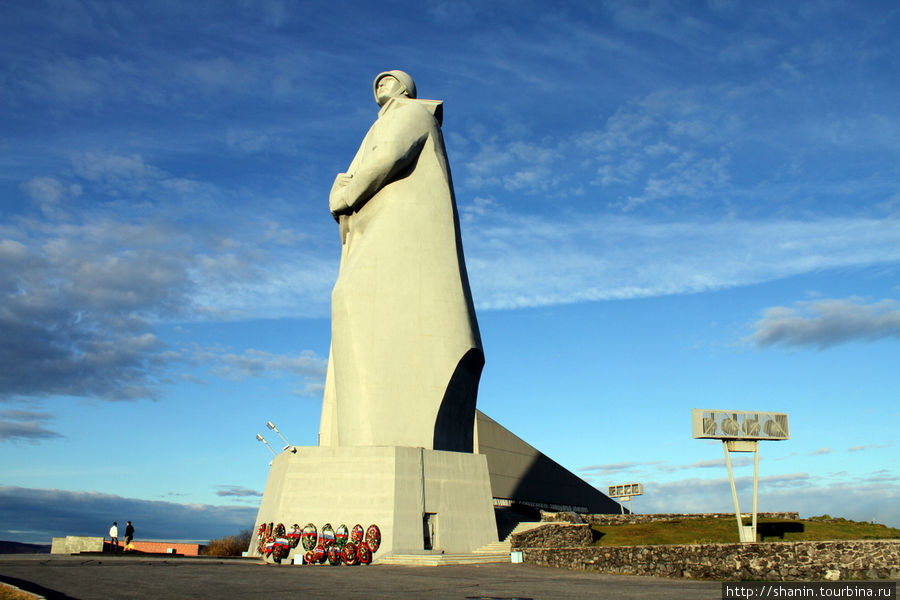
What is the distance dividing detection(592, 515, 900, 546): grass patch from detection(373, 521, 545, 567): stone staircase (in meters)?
2.38

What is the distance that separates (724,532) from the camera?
1870 cm

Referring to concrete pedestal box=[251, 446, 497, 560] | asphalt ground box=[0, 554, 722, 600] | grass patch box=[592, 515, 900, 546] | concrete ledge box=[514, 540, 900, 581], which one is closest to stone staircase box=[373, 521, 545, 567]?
concrete pedestal box=[251, 446, 497, 560]

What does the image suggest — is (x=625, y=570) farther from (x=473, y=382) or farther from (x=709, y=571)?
(x=473, y=382)

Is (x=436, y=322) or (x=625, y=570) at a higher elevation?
(x=436, y=322)

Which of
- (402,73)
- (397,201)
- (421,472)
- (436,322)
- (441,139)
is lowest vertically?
(421,472)

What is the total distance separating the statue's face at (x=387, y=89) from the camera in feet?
76.0

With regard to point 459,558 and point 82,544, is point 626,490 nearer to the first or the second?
point 459,558

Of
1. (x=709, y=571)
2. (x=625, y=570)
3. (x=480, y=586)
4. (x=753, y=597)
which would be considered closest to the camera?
(x=753, y=597)

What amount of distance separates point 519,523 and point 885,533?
30.4 ft

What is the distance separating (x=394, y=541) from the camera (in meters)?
17.1

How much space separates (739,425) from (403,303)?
9.03 metres

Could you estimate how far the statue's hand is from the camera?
71.5 ft

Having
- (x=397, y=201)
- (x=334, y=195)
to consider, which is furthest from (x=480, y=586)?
(x=334, y=195)

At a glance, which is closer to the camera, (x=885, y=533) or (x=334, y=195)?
(x=885, y=533)
